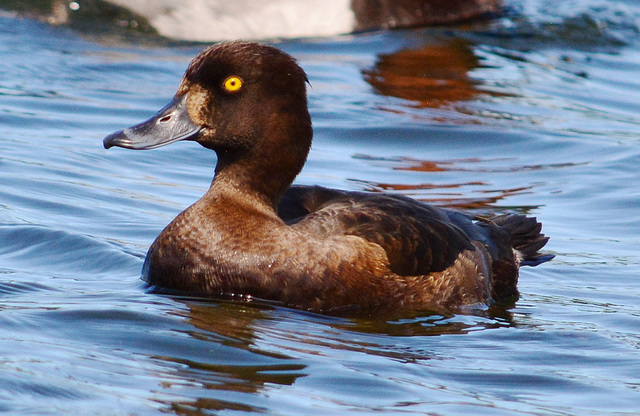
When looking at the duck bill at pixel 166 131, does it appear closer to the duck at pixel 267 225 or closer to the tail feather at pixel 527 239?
the duck at pixel 267 225

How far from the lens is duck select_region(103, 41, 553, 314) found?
18.3 feet

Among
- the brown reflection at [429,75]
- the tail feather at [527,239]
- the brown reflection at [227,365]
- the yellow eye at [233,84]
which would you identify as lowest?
the brown reflection at [227,365]

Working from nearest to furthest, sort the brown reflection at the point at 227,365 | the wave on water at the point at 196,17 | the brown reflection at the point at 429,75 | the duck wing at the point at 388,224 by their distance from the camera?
the brown reflection at the point at 227,365 < the duck wing at the point at 388,224 < the brown reflection at the point at 429,75 < the wave on water at the point at 196,17

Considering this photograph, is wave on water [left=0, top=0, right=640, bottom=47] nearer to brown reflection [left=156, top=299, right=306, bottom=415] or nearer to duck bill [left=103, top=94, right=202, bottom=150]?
duck bill [left=103, top=94, right=202, bottom=150]

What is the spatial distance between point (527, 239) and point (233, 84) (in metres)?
2.35

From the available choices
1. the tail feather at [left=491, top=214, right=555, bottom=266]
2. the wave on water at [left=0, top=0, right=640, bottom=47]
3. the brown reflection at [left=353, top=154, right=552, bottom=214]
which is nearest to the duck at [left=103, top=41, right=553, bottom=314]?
the tail feather at [left=491, top=214, right=555, bottom=266]

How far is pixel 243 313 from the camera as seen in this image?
17.8 feet

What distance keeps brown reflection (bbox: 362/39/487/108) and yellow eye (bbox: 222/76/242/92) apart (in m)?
6.03

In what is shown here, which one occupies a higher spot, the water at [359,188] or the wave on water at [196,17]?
the wave on water at [196,17]

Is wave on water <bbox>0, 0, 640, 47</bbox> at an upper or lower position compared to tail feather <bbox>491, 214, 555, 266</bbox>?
upper

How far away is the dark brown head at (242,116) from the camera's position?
571 centimetres

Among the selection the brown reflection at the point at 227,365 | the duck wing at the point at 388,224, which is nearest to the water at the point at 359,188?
the brown reflection at the point at 227,365

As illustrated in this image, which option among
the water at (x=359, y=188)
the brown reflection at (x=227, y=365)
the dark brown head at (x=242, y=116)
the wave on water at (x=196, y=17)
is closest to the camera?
the brown reflection at (x=227, y=365)

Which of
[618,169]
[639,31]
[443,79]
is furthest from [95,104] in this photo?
[639,31]
